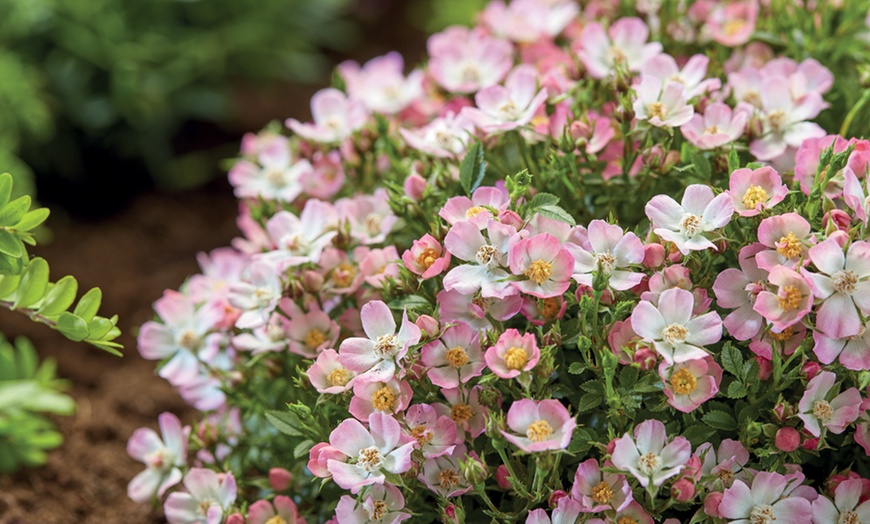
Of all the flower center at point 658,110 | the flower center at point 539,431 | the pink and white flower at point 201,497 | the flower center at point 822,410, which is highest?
the flower center at point 658,110

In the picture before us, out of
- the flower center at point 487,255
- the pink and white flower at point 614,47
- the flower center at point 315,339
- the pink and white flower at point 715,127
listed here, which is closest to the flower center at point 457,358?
the flower center at point 487,255

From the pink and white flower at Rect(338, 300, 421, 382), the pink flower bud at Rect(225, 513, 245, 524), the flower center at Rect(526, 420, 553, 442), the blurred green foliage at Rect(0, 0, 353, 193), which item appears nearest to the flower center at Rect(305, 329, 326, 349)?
the pink and white flower at Rect(338, 300, 421, 382)

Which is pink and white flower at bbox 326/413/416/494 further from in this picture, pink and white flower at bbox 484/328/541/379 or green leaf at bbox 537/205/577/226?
green leaf at bbox 537/205/577/226

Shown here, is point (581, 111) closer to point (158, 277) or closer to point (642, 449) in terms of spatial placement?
point (642, 449)

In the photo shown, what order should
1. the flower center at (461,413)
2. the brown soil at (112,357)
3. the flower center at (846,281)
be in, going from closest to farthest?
the flower center at (846,281) → the flower center at (461,413) → the brown soil at (112,357)

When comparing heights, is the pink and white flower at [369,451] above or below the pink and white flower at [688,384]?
below

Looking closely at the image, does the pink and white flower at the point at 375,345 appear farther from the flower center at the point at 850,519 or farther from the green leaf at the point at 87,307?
the flower center at the point at 850,519

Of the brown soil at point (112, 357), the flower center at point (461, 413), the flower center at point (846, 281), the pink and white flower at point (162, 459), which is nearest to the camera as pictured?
the flower center at point (846, 281)
